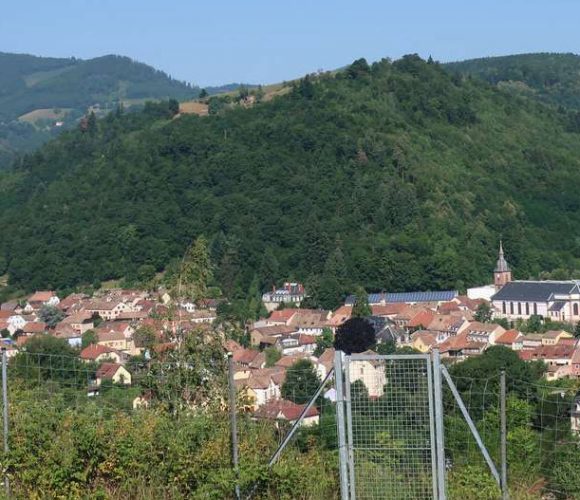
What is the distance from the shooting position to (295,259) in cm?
5497

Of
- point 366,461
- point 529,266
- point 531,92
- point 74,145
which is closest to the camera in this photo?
point 366,461

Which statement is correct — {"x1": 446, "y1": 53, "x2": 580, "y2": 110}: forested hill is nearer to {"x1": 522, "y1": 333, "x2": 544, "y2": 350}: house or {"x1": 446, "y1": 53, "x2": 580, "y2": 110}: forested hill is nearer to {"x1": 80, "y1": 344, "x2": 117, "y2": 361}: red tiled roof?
{"x1": 522, "y1": 333, "x2": 544, "y2": 350}: house

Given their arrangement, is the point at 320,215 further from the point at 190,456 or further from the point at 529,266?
the point at 190,456

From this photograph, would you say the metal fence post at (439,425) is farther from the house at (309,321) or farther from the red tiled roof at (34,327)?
the red tiled roof at (34,327)

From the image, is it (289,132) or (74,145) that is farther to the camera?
(74,145)

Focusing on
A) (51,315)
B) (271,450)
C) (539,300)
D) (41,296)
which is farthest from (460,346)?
(271,450)

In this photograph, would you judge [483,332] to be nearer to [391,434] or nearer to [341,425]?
[391,434]

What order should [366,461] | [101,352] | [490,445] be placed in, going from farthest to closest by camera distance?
1. [101,352]
2. [490,445]
3. [366,461]

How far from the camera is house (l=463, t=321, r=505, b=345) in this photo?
40.6 m

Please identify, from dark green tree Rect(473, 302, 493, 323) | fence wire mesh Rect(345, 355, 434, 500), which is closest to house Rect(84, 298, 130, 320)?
dark green tree Rect(473, 302, 493, 323)

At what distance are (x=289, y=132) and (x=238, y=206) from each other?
231 inches

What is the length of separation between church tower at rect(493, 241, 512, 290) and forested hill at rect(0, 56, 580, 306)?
4.58ft

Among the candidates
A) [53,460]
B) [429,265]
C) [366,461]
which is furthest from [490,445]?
[429,265]

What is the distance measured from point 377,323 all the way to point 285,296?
10302mm
